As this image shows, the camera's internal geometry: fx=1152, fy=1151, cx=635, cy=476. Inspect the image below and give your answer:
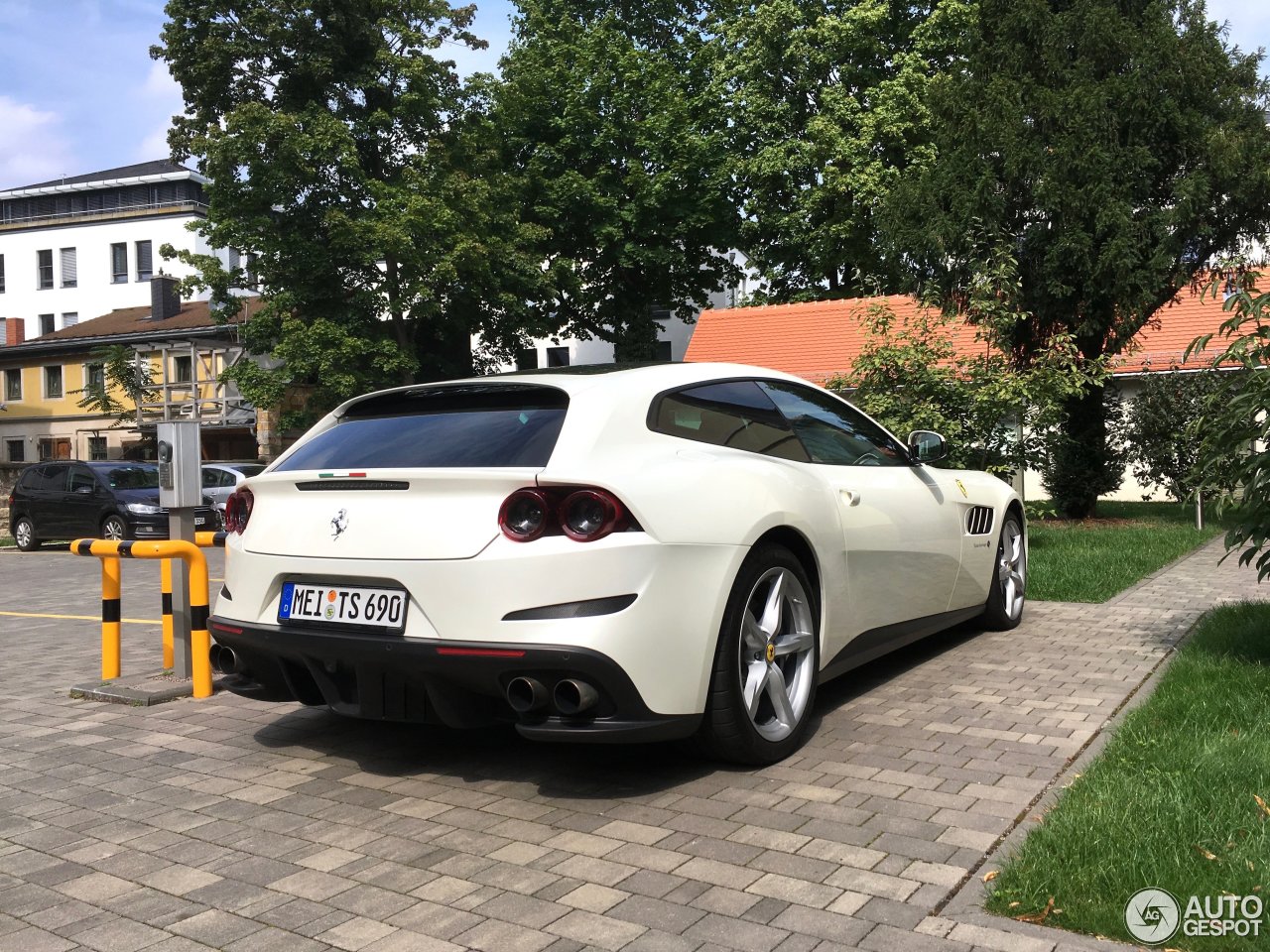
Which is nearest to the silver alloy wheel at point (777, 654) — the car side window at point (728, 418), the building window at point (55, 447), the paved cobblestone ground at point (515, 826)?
the paved cobblestone ground at point (515, 826)

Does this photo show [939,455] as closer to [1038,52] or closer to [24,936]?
[24,936]

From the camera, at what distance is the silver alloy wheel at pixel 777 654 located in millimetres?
4371

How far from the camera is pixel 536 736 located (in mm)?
3854

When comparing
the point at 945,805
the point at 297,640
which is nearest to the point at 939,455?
the point at 945,805

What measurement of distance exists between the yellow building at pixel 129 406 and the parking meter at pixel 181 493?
1249 inches

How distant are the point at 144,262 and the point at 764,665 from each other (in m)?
65.8

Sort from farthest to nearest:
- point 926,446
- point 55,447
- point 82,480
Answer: point 55,447 < point 82,480 < point 926,446

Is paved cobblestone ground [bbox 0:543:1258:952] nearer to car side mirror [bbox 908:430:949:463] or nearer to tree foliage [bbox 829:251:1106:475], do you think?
car side mirror [bbox 908:430:949:463]

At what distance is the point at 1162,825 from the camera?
3.43 meters

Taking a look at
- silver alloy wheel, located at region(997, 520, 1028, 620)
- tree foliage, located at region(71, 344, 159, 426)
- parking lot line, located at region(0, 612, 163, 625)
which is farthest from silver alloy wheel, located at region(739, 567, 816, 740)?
tree foliage, located at region(71, 344, 159, 426)

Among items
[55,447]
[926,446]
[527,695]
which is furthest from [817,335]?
[55,447]

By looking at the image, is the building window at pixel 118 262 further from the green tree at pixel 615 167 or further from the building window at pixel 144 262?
the green tree at pixel 615 167

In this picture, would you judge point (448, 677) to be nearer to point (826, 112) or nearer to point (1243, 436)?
point (1243, 436)

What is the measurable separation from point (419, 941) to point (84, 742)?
9.90ft
